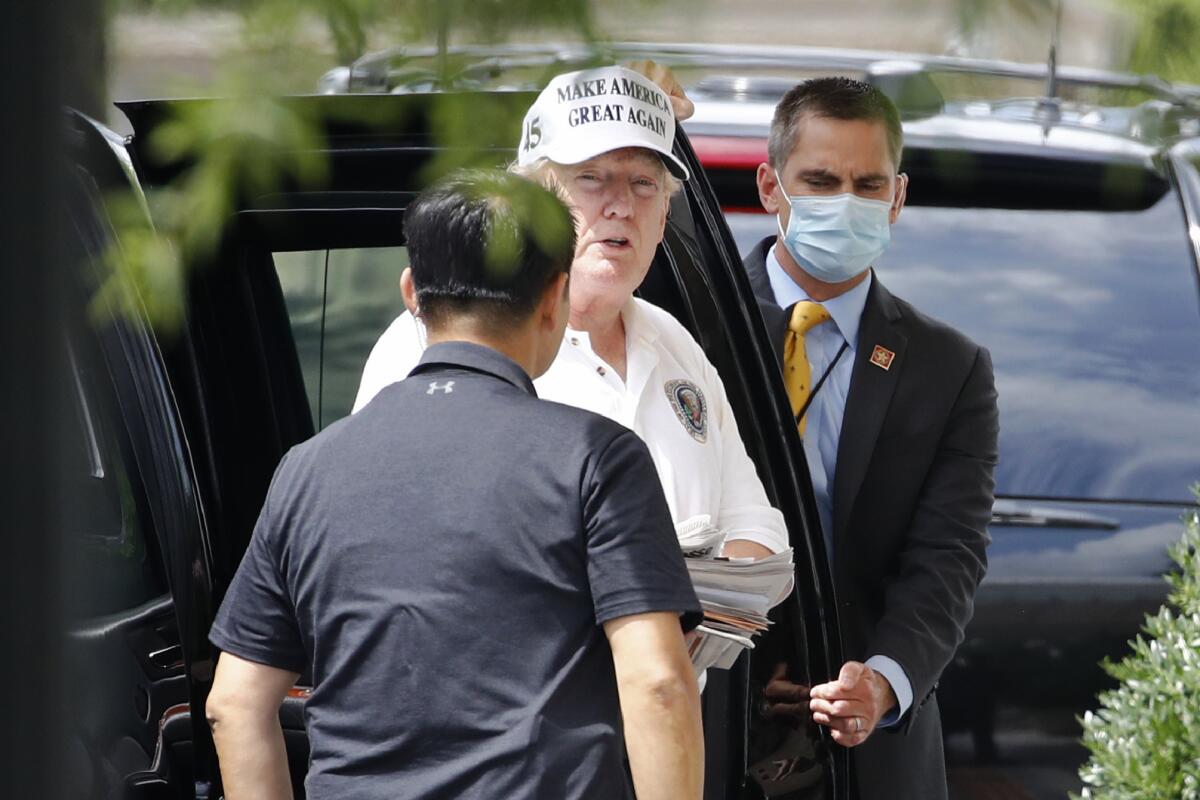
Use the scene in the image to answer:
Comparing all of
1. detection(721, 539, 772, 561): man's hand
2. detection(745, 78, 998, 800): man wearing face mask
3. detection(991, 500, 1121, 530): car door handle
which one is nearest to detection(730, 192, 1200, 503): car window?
detection(991, 500, 1121, 530): car door handle

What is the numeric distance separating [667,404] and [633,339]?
127 millimetres

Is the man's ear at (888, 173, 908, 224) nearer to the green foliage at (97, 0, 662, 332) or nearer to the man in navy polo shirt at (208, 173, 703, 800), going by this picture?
the man in navy polo shirt at (208, 173, 703, 800)

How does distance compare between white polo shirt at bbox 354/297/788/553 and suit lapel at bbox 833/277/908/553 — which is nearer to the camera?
white polo shirt at bbox 354/297/788/553

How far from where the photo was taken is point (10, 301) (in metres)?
1.06

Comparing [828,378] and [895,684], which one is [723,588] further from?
[828,378]

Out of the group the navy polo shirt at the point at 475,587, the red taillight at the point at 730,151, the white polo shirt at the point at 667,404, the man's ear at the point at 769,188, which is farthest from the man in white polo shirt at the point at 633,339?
the red taillight at the point at 730,151

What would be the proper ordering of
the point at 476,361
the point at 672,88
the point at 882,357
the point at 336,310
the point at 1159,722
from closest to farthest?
1. the point at 476,361
2. the point at 672,88
3. the point at 336,310
4. the point at 882,357
5. the point at 1159,722

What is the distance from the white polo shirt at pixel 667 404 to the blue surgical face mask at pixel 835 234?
0.72 m

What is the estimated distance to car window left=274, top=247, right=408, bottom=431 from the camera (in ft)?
9.14

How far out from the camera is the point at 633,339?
244cm

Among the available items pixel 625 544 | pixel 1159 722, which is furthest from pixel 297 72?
pixel 1159 722

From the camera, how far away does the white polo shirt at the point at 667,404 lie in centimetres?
233

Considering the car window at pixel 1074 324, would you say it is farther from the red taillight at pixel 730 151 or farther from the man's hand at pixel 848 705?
the man's hand at pixel 848 705

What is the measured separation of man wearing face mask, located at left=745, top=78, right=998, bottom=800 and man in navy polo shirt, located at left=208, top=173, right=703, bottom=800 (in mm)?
1002
